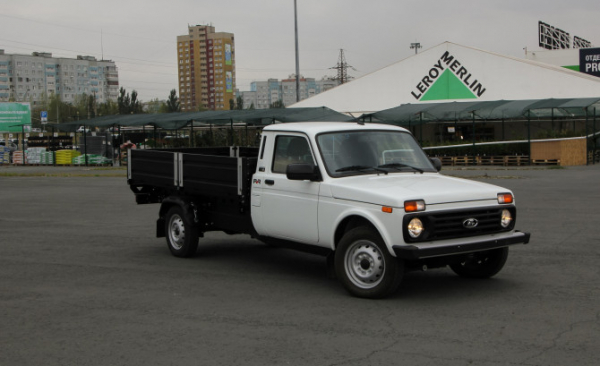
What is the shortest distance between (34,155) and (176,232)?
41775 mm

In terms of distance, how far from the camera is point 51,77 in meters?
176

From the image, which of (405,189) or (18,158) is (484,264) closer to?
(405,189)

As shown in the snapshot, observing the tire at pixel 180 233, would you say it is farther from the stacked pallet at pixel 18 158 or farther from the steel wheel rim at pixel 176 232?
the stacked pallet at pixel 18 158

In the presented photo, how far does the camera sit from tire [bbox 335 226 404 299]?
23.6 ft

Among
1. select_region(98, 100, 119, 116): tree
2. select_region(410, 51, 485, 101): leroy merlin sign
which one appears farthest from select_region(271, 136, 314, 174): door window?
select_region(98, 100, 119, 116): tree

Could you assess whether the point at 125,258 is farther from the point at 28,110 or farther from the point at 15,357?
the point at 28,110

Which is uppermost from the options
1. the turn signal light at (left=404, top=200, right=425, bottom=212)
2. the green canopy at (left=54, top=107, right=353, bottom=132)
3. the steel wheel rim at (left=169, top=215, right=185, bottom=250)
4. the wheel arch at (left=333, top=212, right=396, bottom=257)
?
the green canopy at (left=54, top=107, right=353, bottom=132)

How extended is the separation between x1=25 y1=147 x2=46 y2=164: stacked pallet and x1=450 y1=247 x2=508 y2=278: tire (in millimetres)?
44399

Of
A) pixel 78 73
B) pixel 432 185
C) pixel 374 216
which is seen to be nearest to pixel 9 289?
pixel 374 216

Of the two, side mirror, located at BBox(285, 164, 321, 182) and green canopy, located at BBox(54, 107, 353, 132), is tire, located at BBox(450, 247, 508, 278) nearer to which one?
side mirror, located at BBox(285, 164, 321, 182)

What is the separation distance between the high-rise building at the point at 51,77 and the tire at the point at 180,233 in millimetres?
160680

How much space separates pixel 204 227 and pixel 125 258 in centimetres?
128

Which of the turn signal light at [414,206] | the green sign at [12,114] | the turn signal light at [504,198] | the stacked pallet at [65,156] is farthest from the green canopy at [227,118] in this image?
the turn signal light at [414,206]

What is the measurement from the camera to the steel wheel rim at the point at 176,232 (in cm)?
1025
